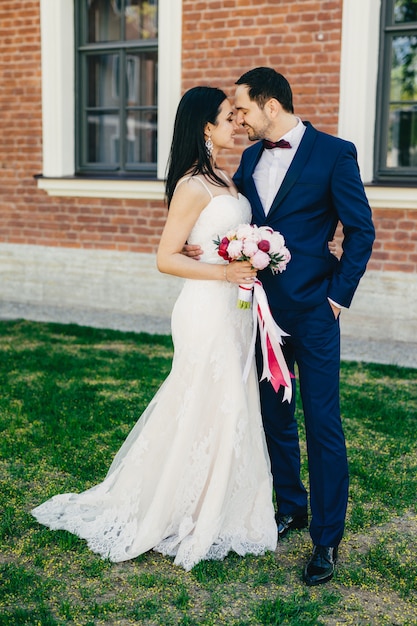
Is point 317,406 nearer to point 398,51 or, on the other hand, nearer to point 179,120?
point 179,120

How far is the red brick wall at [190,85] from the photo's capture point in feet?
23.2

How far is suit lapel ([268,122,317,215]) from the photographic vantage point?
3.06m

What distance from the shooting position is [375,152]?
7230mm

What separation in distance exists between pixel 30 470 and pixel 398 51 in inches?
207

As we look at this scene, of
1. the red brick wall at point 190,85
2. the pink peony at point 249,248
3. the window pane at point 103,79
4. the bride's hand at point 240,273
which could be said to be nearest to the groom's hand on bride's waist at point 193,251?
the bride's hand at point 240,273

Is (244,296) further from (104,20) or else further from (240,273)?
(104,20)

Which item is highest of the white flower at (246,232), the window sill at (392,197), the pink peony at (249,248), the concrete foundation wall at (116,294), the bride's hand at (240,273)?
the window sill at (392,197)

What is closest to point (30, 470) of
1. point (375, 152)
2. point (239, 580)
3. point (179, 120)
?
point (239, 580)

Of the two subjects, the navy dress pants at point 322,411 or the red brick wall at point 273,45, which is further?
the red brick wall at point 273,45

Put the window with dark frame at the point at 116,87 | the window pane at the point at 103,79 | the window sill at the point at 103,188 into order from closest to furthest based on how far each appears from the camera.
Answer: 1. the window sill at the point at 103,188
2. the window with dark frame at the point at 116,87
3. the window pane at the point at 103,79

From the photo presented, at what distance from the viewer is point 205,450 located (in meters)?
3.33

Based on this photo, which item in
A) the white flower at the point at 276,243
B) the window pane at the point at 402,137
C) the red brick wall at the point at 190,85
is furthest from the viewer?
the window pane at the point at 402,137

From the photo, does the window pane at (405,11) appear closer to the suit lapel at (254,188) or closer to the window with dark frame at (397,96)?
the window with dark frame at (397,96)

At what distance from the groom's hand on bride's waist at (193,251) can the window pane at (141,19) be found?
19.0 ft
